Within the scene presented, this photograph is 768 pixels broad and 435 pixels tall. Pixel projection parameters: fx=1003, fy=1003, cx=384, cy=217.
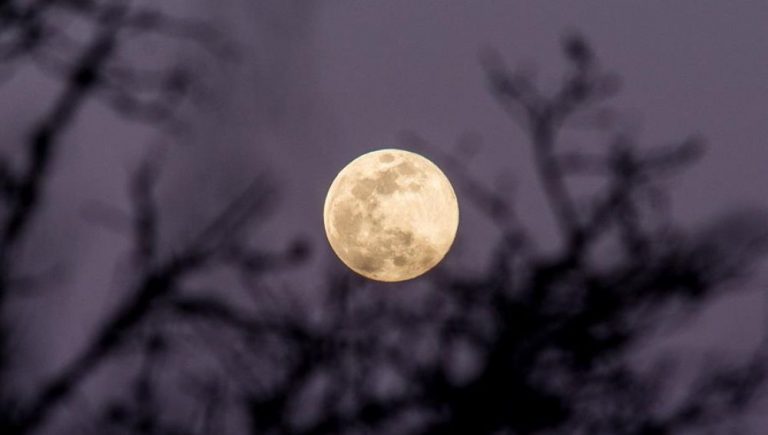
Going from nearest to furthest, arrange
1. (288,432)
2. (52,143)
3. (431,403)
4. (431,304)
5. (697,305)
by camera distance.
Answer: (52,143)
(288,432)
(431,403)
(697,305)
(431,304)

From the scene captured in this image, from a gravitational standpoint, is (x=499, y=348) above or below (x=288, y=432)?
above

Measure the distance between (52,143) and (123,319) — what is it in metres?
0.72

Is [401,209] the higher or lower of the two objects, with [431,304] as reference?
higher

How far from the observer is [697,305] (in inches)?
205

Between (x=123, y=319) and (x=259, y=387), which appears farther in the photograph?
(x=259, y=387)

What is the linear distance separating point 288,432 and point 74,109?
72.3 inches

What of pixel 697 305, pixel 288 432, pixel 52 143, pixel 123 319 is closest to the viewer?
pixel 52 143

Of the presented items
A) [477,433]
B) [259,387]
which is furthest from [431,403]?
[259,387]

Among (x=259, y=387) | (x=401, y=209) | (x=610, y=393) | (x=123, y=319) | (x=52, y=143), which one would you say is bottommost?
(x=123, y=319)

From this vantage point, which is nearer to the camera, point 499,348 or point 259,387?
point 499,348

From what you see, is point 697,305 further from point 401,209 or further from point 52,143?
point 52,143

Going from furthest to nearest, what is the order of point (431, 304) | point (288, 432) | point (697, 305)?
point (431, 304)
point (697, 305)
point (288, 432)

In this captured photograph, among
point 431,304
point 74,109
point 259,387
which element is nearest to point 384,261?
point 431,304

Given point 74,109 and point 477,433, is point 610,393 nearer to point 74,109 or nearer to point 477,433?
point 477,433
